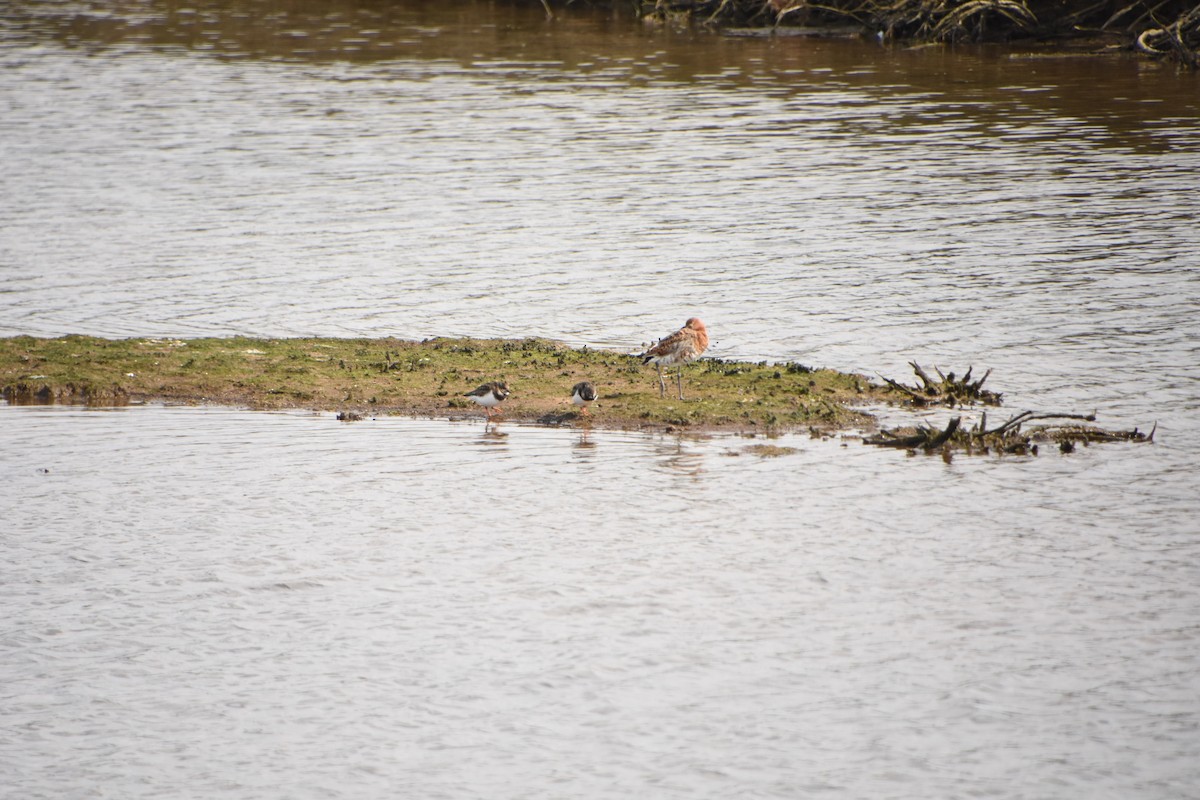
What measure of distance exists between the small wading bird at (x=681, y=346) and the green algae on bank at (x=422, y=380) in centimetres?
72

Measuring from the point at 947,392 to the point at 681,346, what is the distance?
4027 millimetres

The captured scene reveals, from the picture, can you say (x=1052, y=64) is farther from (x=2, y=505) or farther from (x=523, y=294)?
(x=2, y=505)

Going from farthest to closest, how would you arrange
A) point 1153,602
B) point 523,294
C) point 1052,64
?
1. point 1052,64
2. point 523,294
3. point 1153,602

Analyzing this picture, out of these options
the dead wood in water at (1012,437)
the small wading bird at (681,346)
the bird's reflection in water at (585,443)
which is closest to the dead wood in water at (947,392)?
the dead wood in water at (1012,437)

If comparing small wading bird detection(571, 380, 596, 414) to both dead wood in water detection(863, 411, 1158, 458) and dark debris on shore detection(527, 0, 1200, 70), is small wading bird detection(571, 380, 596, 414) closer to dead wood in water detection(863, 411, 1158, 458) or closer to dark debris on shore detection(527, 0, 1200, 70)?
dead wood in water detection(863, 411, 1158, 458)

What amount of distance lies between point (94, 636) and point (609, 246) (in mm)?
19880

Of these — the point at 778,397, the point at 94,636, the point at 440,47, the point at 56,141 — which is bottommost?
the point at 94,636

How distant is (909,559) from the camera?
1611cm

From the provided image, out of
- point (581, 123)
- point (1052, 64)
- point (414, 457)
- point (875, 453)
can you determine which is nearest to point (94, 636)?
point (414, 457)

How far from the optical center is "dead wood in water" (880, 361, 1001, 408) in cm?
2094

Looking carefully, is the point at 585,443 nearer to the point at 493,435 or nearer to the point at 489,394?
the point at 493,435

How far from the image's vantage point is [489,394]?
2062 cm

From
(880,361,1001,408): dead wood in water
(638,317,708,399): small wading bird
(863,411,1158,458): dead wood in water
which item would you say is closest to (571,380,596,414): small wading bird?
(638,317,708,399): small wading bird

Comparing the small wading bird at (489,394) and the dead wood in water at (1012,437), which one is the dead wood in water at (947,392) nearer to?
the dead wood in water at (1012,437)
